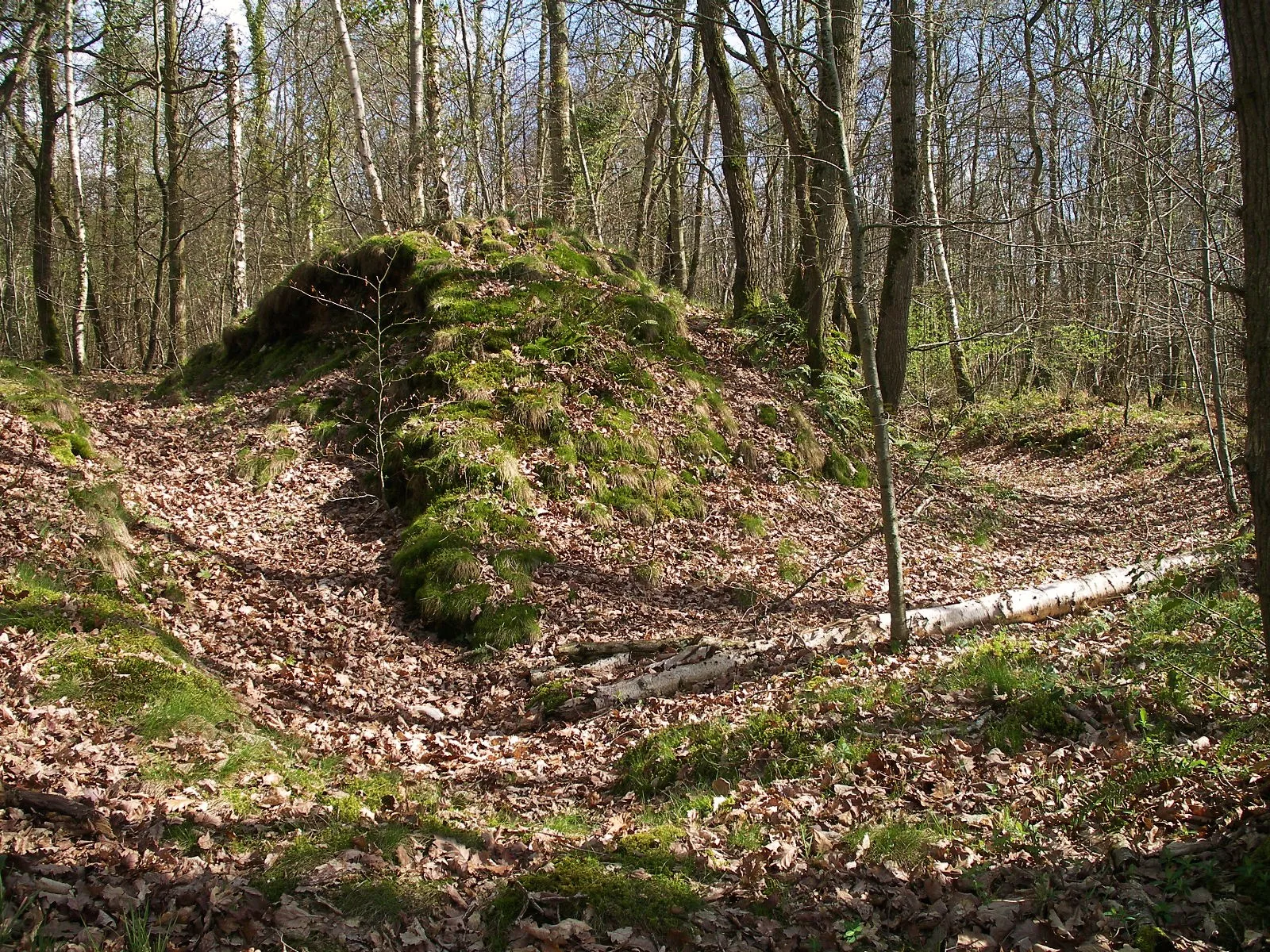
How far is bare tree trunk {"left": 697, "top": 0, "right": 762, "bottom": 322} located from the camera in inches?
500

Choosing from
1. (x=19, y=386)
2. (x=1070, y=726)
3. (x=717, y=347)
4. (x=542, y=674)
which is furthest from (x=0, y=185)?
(x=1070, y=726)

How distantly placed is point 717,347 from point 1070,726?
9.27 metres

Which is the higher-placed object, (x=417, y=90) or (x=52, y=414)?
(x=417, y=90)

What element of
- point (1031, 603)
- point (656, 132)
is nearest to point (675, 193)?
point (656, 132)

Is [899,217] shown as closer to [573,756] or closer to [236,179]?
[573,756]

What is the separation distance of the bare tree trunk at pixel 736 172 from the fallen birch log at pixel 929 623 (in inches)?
302

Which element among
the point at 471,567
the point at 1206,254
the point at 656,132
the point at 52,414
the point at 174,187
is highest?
the point at 656,132

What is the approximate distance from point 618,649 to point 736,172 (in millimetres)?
9241

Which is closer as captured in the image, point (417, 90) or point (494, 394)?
point (494, 394)

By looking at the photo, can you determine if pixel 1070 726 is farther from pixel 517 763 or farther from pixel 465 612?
pixel 465 612

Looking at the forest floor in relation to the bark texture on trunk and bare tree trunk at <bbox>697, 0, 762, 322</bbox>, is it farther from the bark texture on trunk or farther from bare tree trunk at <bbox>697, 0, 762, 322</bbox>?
bare tree trunk at <bbox>697, 0, 762, 322</bbox>

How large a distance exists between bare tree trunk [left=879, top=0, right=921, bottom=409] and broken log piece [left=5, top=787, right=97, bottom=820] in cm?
1022

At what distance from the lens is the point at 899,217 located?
10555 millimetres

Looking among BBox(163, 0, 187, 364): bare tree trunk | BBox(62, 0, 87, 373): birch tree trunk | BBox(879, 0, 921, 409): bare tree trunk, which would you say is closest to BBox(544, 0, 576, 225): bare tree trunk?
BBox(879, 0, 921, 409): bare tree trunk
